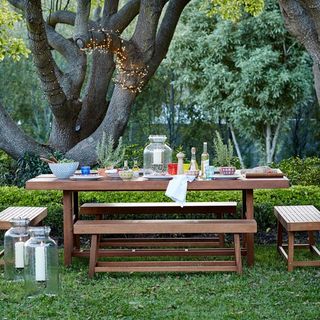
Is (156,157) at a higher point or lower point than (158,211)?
higher

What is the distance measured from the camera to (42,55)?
8375 mm

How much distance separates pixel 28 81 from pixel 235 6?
5.28 meters

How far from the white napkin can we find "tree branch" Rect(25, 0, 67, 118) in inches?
114

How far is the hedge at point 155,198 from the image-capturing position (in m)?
7.41

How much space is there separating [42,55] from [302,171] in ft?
11.1

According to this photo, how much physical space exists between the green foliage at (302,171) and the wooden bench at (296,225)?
219 centimetres

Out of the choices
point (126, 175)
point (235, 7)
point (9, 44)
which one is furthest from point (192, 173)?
point (235, 7)

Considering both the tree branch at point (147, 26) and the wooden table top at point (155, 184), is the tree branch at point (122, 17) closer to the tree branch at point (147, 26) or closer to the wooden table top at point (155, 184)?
the tree branch at point (147, 26)

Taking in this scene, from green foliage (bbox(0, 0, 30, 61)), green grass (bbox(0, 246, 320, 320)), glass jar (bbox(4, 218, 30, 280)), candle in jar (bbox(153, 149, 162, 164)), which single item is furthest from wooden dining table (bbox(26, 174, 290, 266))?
green foliage (bbox(0, 0, 30, 61))

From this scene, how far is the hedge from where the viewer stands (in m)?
7.41

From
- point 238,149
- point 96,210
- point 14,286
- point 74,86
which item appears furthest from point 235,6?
point 14,286

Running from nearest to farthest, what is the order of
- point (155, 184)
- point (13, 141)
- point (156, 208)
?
point (155, 184) < point (156, 208) < point (13, 141)

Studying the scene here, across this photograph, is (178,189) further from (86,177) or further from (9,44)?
(9,44)

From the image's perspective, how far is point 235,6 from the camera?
35.0ft
